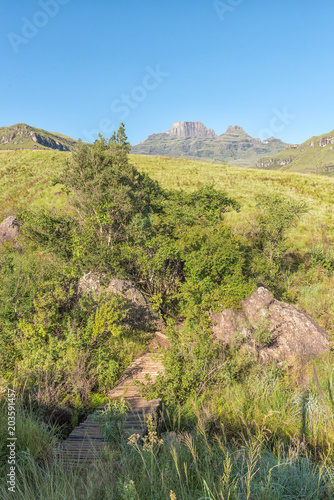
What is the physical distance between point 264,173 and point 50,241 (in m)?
34.3

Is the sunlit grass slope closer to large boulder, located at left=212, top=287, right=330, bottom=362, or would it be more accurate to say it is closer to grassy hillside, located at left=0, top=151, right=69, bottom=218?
large boulder, located at left=212, top=287, right=330, bottom=362

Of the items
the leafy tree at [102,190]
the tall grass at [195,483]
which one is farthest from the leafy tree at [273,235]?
the tall grass at [195,483]

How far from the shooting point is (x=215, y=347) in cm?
617

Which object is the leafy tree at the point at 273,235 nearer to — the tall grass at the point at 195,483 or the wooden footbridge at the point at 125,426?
the wooden footbridge at the point at 125,426

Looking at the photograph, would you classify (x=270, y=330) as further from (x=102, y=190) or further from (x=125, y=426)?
(x=102, y=190)

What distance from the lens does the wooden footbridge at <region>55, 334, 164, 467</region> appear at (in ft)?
11.7

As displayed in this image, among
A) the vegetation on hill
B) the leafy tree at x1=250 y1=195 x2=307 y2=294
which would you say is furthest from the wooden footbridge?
the leafy tree at x1=250 y1=195 x2=307 y2=294

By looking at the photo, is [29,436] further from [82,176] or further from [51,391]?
[82,176]

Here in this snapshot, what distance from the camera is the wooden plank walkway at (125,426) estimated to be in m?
3.57

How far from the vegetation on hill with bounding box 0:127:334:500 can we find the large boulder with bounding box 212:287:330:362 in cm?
35

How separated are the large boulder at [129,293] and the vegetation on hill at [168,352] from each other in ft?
0.96

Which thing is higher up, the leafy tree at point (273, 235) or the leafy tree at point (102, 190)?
the leafy tree at point (102, 190)

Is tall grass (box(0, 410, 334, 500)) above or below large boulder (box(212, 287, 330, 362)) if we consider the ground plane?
above

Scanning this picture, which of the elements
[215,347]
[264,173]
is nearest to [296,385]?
[215,347]
